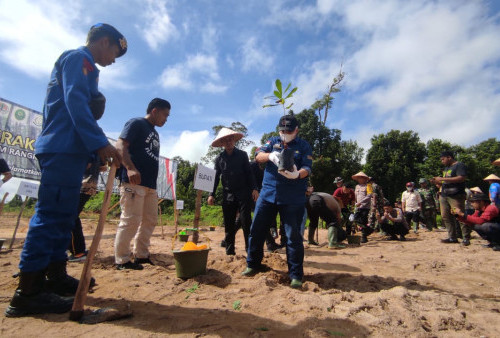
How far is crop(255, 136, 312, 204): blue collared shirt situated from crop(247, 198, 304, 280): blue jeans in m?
0.08

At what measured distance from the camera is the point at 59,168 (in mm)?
1914

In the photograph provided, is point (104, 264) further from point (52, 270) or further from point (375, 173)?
point (375, 173)

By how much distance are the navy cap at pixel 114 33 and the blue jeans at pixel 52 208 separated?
1045mm

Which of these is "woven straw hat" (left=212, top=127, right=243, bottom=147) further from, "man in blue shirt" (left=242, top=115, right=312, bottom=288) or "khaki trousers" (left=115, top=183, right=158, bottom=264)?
"khaki trousers" (left=115, top=183, right=158, bottom=264)

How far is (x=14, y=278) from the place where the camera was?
9.05 feet

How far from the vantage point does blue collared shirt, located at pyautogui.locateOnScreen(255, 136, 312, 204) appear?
2.94m

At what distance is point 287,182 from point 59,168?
80.7 inches

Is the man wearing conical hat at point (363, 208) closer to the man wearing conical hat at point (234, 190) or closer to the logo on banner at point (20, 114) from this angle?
the man wearing conical hat at point (234, 190)

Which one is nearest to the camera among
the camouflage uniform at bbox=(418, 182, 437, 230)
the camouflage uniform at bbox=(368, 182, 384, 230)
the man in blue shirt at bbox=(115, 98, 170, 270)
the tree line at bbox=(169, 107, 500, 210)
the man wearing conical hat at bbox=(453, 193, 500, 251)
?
the man in blue shirt at bbox=(115, 98, 170, 270)

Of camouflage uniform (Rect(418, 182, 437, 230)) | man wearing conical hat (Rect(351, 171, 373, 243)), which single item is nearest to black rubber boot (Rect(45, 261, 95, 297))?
man wearing conical hat (Rect(351, 171, 373, 243))

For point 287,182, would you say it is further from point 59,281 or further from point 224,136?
point 59,281

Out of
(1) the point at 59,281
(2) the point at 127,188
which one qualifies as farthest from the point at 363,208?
(1) the point at 59,281

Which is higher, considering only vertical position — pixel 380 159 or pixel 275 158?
pixel 380 159

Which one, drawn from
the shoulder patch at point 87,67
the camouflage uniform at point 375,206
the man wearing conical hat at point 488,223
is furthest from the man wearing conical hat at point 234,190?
the camouflage uniform at point 375,206
